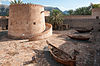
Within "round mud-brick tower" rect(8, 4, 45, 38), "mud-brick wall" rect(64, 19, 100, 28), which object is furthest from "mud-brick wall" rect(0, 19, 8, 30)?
"mud-brick wall" rect(64, 19, 100, 28)

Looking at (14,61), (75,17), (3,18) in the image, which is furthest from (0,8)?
(14,61)

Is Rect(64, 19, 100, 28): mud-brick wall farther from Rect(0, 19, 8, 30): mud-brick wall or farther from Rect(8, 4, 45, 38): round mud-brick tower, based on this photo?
Rect(0, 19, 8, 30): mud-brick wall

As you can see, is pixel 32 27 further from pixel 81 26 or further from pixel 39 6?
pixel 81 26

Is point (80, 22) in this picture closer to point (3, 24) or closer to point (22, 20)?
point (22, 20)

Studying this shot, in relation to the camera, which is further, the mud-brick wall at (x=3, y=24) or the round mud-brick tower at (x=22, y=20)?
the mud-brick wall at (x=3, y=24)

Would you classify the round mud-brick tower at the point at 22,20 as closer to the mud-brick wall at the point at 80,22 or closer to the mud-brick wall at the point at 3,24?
the mud-brick wall at the point at 3,24

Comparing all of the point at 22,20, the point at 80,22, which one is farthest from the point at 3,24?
the point at 80,22

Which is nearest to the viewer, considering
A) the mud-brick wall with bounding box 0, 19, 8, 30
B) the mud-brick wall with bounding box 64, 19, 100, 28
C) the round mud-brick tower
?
the round mud-brick tower

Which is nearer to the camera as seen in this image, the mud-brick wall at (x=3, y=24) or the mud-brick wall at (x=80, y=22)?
the mud-brick wall at (x=80, y=22)

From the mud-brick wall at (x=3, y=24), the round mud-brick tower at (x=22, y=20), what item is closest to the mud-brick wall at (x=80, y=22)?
the round mud-brick tower at (x=22, y=20)

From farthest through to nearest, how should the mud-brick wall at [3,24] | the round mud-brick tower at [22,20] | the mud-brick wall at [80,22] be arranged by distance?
1. the mud-brick wall at [3,24]
2. the mud-brick wall at [80,22]
3. the round mud-brick tower at [22,20]

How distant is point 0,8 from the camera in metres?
87.4

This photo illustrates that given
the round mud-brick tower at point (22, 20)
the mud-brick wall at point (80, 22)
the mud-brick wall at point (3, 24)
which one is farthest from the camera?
the mud-brick wall at point (3, 24)

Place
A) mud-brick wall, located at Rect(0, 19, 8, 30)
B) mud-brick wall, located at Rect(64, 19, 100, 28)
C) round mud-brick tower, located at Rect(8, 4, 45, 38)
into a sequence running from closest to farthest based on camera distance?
round mud-brick tower, located at Rect(8, 4, 45, 38), mud-brick wall, located at Rect(64, 19, 100, 28), mud-brick wall, located at Rect(0, 19, 8, 30)
